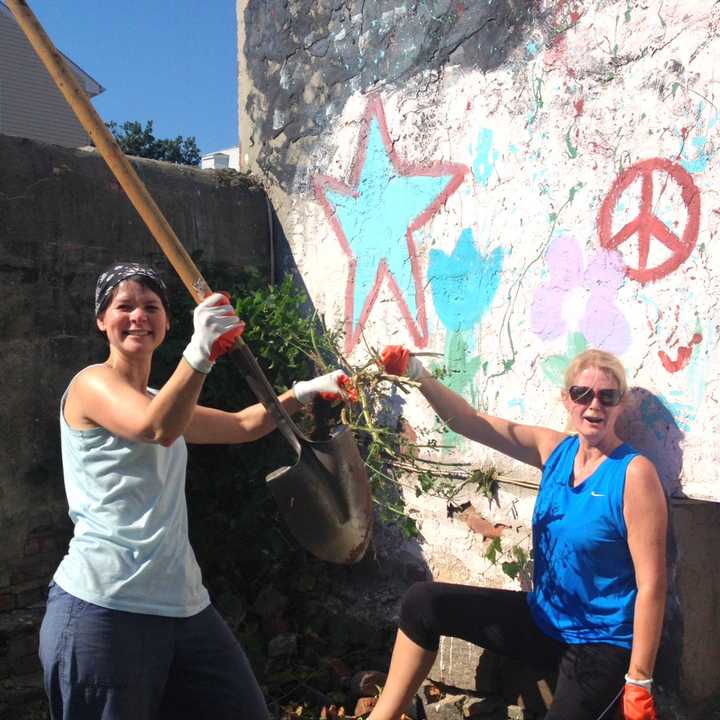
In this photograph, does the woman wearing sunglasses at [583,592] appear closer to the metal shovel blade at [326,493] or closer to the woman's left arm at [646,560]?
the woman's left arm at [646,560]

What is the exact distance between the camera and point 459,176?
338 cm

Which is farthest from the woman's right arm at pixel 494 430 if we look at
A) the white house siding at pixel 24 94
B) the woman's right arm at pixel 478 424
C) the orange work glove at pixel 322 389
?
the white house siding at pixel 24 94

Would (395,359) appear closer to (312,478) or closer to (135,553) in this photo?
(312,478)

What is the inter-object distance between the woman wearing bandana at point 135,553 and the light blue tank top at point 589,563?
0.99m

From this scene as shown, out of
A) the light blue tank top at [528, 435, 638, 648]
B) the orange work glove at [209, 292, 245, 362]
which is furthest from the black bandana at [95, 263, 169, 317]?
the light blue tank top at [528, 435, 638, 648]

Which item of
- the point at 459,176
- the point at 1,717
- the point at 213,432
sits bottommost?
the point at 1,717

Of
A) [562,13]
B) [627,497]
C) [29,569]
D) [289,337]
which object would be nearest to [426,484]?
[289,337]

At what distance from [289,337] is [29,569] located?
148 cm

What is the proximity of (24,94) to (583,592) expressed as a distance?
53.5 ft

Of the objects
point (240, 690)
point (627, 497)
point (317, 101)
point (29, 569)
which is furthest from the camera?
point (317, 101)

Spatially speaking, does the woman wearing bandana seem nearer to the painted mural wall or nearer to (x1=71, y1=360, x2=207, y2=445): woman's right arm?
(x1=71, y1=360, x2=207, y2=445): woman's right arm

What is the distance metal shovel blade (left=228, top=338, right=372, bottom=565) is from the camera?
257cm

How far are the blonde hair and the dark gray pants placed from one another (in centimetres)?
137

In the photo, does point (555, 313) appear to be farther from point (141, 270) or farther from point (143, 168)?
point (143, 168)
